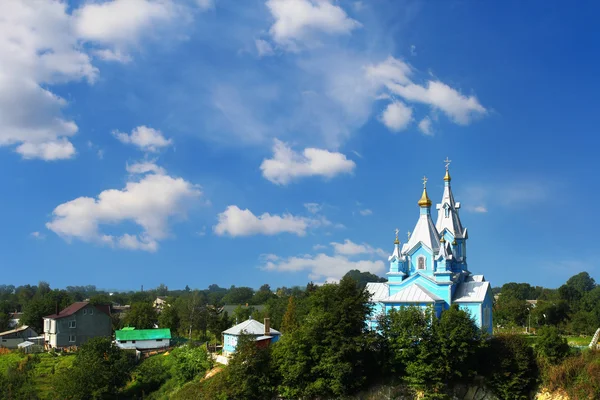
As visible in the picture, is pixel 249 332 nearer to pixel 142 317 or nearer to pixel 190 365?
pixel 190 365

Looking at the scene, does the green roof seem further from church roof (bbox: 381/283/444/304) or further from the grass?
church roof (bbox: 381/283/444/304)

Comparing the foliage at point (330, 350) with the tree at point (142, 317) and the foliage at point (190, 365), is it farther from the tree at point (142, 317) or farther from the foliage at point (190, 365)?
the tree at point (142, 317)

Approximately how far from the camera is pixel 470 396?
28.7m

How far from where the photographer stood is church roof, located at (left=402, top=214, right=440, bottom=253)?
35906mm

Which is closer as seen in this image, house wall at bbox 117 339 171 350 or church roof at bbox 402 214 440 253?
church roof at bbox 402 214 440 253

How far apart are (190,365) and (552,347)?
19.5 metres

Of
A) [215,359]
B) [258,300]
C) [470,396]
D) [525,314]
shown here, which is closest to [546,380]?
[470,396]

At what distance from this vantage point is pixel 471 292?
3447 cm

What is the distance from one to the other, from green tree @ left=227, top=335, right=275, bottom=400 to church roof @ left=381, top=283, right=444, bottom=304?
8049 mm

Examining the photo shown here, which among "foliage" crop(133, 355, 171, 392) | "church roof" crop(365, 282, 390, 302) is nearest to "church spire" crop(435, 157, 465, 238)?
"church roof" crop(365, 282, 390, 302)

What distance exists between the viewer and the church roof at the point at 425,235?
35906 mm

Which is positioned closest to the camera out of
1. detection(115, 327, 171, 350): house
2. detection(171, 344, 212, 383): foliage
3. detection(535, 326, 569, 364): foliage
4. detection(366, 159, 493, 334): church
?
detection(535, 326, 569, 364): foliage

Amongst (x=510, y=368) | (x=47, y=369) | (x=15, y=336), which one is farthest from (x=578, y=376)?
(x=15, y=336)

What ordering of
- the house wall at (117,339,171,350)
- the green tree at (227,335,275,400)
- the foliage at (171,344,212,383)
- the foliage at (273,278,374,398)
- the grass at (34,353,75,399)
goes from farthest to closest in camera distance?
the house wall at (117,339,171,350), the grass at (34,353,75,399), the foliage at (171,344,212,383), the green tree at (227,335,275,400), the foliage at (273,278,374,398)
